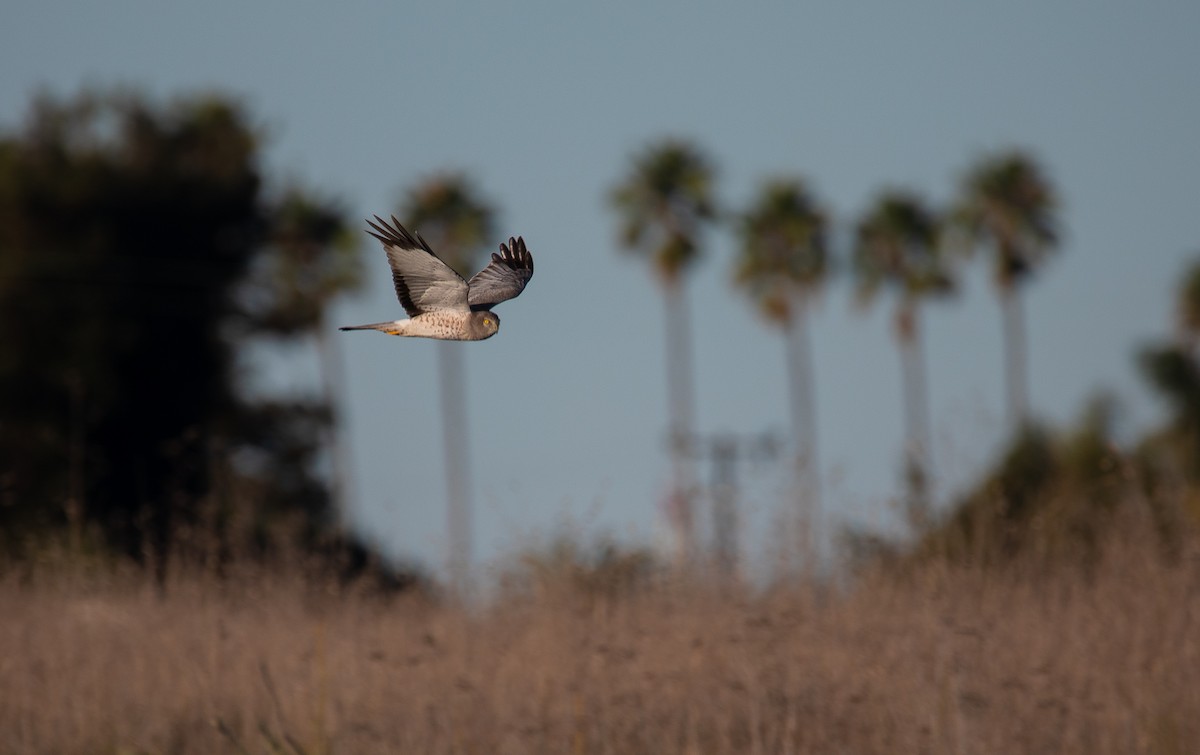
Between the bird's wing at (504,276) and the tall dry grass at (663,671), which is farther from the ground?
the bird's wing at (504,276)

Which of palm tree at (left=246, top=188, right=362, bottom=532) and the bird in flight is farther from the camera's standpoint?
palm tree at (left=246, top=188, right=362, bottom=532)

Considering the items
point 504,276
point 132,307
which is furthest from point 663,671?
point 132,307

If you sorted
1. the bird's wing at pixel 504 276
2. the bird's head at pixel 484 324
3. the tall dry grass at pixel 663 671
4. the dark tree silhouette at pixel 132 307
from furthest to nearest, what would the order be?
the dark tree silhouette at pixel 132 307 < the tall dry grass at pixel 663 671 < the bird's wing at pixel 504 276 < the bird's head at pixel 484 324

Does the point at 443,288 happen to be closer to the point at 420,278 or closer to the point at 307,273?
the point at 420,278

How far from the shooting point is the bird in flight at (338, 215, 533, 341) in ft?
8.92

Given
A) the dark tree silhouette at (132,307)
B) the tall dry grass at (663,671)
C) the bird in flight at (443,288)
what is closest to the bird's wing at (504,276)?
the bird in flight at (443,288)

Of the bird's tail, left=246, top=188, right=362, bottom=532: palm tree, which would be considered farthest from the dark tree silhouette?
the bird's tail

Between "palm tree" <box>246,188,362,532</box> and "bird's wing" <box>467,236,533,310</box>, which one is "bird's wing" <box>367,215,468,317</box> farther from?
"palm tree" <box>246,188,362,532</box>

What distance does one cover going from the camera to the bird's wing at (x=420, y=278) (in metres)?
2.84

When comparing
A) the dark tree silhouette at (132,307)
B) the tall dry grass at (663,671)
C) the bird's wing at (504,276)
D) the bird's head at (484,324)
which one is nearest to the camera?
the bird's head at (484,324)

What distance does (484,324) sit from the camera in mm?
2707

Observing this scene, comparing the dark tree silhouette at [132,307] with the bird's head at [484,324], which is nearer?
the bird's head at [484,324]

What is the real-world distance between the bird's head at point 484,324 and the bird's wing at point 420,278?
0.11 metres

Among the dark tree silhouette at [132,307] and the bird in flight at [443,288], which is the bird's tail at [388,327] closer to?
the bird in flight at [443,288]
